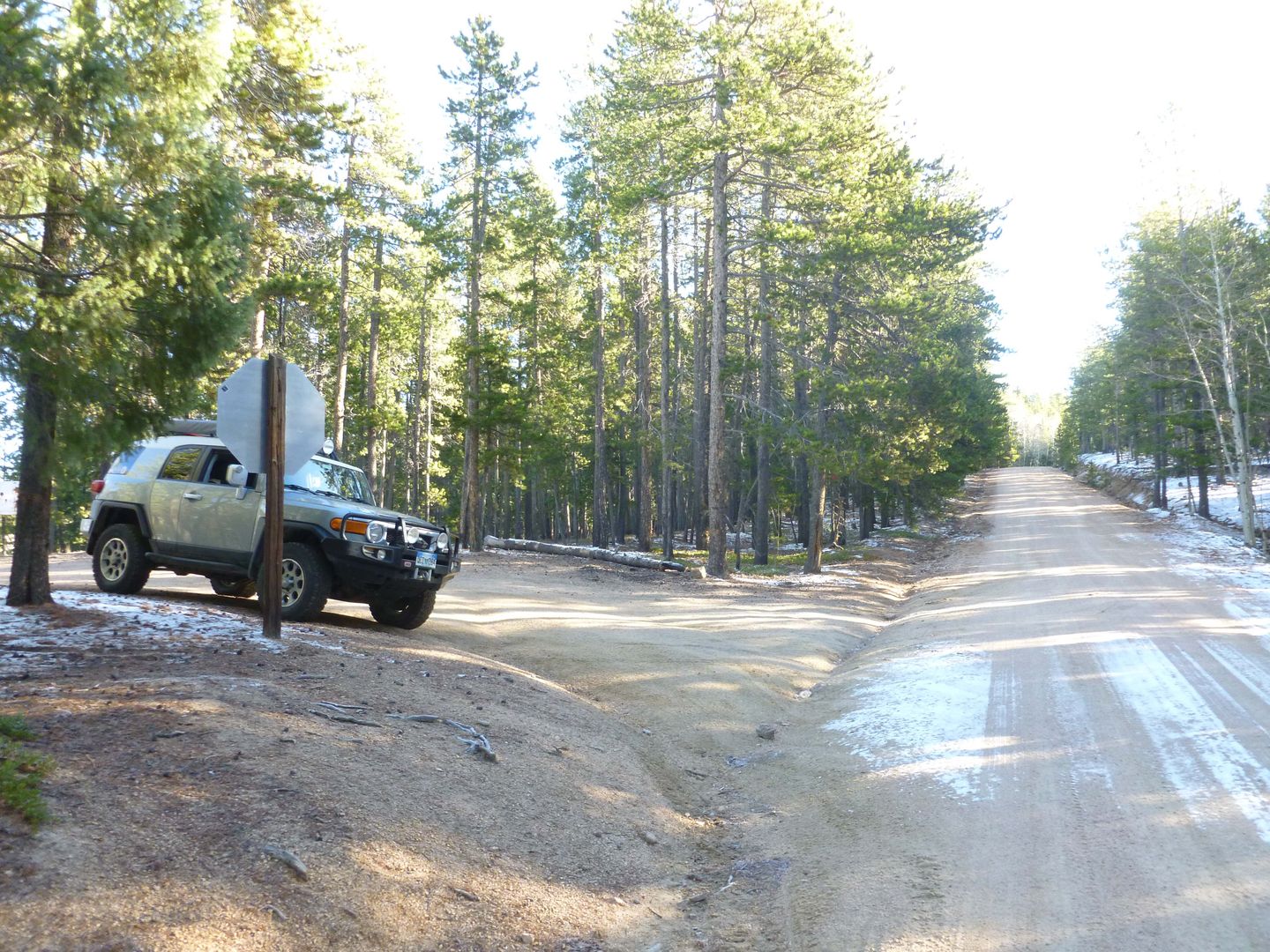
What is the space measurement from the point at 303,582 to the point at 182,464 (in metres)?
2.43

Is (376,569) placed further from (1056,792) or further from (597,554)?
(597,554)

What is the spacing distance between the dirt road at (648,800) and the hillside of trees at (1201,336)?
23.6m

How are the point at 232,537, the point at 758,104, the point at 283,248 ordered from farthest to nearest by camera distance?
1. the point at 758,104
2. the point at 283,248
3. the point at 232,537

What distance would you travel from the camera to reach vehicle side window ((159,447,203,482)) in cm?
1037

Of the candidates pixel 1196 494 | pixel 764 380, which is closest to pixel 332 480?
pixel 764 380

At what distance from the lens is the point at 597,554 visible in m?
24.8

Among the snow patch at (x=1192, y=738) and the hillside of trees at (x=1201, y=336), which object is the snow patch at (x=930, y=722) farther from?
the hillside of trees at (x=1201, y=336)

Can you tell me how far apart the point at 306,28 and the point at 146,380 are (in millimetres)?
6458

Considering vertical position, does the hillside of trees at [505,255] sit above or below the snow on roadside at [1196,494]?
above

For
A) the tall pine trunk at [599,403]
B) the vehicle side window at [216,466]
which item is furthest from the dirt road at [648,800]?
the tall pine trunk at [599,403]

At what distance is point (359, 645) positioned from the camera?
8633mm

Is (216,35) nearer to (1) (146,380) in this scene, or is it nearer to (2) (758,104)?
(1) (146,380)

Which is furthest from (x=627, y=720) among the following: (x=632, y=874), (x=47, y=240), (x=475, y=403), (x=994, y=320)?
(x=994, y=320)

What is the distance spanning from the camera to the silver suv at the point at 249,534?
9.45 m
